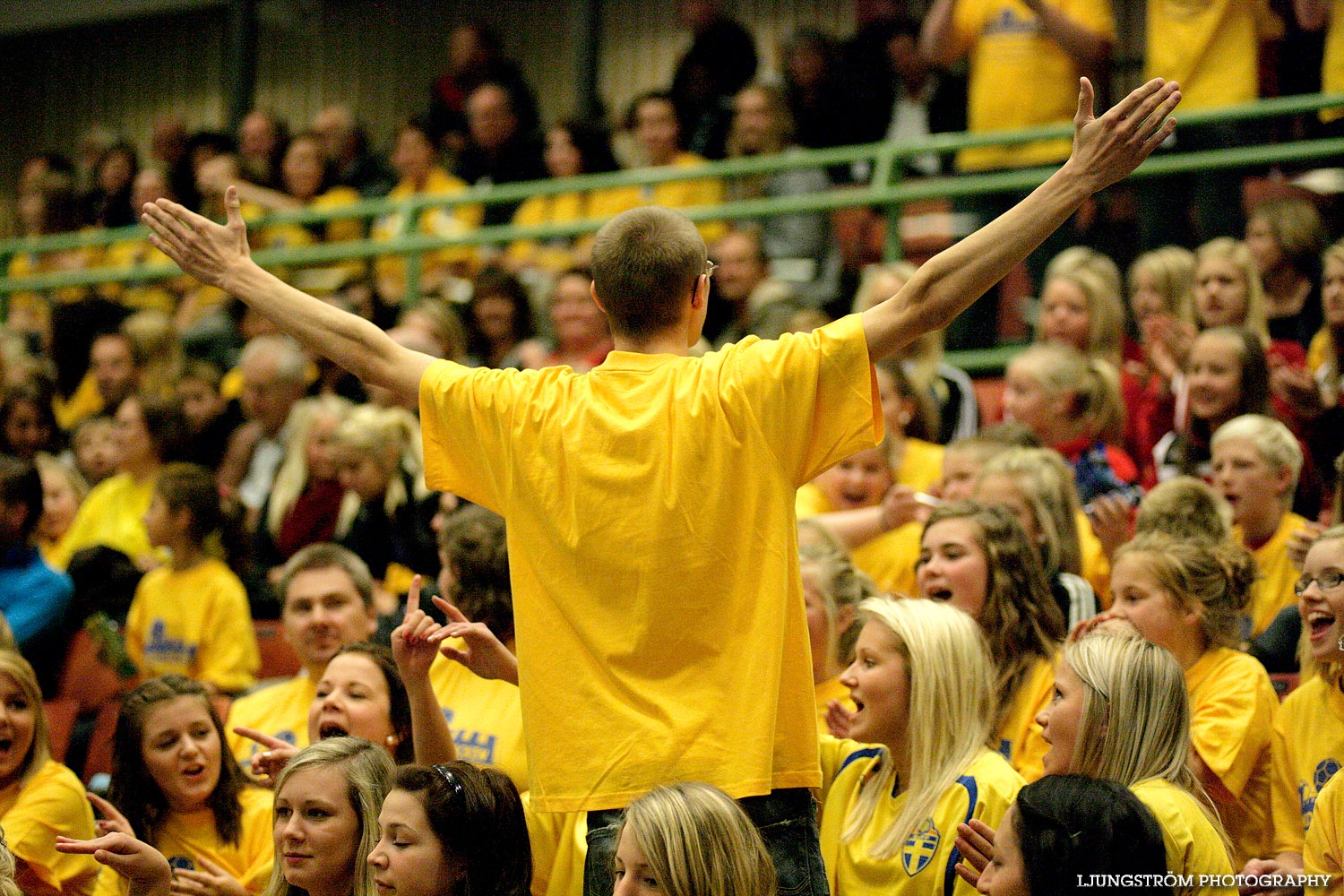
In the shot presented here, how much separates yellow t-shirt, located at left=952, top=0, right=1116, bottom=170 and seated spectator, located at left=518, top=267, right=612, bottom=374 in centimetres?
192

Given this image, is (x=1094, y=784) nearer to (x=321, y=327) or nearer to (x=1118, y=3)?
(x=321, y=327)

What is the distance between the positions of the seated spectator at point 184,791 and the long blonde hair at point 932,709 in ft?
5.61

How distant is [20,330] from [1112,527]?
8125mm

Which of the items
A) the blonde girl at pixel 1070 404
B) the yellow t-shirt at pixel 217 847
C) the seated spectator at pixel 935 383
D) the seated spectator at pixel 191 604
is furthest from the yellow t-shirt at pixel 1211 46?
the yellow t-shirt at pixel 217 847

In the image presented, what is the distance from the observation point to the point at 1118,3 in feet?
35.7

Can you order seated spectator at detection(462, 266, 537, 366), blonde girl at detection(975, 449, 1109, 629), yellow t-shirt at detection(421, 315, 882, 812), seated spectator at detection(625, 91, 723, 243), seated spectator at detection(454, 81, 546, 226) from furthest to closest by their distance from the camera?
seated spectator at detection(454, 81, 546, 226), seated spectator at detection(625, 91, 723, 243), seated spectator at detection(462, 266, 537, 366), blonde girl at detection(975, 449, 1109, 629), yellow t-shirt at detection(421, 315, 882, 812)

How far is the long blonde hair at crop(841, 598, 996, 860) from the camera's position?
3930mm

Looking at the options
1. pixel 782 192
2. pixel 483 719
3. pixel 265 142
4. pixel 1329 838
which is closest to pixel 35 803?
pixel 483 719

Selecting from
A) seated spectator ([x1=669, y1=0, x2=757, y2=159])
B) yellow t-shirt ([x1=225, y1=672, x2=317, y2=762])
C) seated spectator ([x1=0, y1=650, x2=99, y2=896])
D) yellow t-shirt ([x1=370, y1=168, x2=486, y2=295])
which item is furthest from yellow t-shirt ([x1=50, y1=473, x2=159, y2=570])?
seated spectator ([x1=669, y1=0, x2=757, y2=159])

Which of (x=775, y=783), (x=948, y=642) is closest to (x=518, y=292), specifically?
(x=948, y=642)

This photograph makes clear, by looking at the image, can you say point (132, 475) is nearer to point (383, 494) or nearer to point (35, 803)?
point (383, 494)

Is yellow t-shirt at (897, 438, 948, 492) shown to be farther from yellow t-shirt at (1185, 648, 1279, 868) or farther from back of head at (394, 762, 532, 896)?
back of head at (394, 762, 532, 896)

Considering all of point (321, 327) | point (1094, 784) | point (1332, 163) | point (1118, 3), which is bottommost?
point (1094, 784)

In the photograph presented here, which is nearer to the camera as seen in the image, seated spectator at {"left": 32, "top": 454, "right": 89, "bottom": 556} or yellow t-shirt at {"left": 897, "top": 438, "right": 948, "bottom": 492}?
yellow t-shirt at {"left": 897, "top": 438, "right": 948, "bottom": 492}
